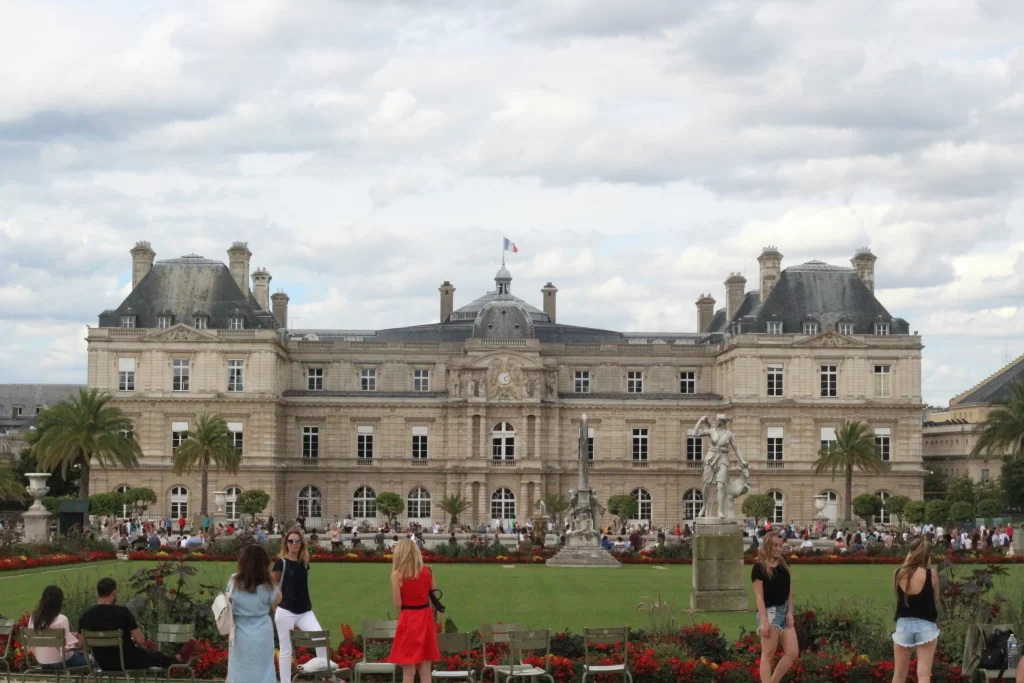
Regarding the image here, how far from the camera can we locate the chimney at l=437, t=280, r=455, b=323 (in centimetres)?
10956

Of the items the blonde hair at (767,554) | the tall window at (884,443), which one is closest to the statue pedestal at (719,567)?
the blonde hair at (767,554)

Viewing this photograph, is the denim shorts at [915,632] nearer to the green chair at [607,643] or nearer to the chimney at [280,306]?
the green chair at [607,643]

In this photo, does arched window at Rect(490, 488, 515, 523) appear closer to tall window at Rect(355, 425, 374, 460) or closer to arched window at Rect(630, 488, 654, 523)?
arched window at Rect(630, 488, 654, 523)

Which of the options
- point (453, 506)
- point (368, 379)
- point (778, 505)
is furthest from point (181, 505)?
point (778, 505)

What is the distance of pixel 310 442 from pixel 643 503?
790 inches

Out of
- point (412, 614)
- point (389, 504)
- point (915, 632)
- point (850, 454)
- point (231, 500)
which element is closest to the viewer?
point (412, 614)

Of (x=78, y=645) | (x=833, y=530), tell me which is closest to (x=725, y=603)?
(x=78, y=645)

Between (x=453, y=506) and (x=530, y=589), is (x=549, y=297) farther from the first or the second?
(x=530, y=589)

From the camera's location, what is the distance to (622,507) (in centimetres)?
8875

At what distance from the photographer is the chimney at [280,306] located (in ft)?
350

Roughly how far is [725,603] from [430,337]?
71.3 metres

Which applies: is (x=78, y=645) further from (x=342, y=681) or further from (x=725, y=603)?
(x=725, y=603)

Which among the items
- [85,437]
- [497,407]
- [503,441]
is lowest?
[85,437]

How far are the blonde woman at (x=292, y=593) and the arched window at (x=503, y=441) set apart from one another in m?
72.1
